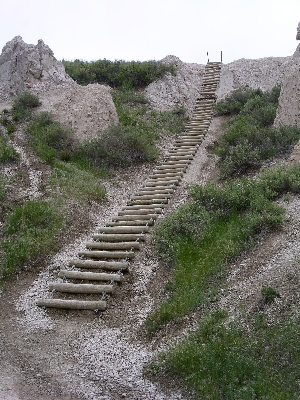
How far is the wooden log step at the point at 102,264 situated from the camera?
10.6 metres

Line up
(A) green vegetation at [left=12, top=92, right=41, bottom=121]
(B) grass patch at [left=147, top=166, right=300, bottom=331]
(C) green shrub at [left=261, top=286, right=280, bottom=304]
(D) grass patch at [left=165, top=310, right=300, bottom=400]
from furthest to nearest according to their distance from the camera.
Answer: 1. (A) green vegetation at [left=12, top=92, right=41, bottom=121]
2. (B) grass patch at [left=147, top=166, right=300, bottom=331]
3. (C) green shrub at [left=261, top=286, right=280, bottom=304]
4. (D) grass patch at [left=165, top=310, right=300, bottom=400]

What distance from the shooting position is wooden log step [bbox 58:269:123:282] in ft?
33.6

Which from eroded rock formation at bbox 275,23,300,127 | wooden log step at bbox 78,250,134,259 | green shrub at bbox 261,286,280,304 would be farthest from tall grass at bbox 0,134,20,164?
green shrub at bbox 261,286,280,304

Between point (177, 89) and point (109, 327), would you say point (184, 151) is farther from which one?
point (109, 327)

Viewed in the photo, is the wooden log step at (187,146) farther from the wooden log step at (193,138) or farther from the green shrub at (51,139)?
the green shrub at (51,139)

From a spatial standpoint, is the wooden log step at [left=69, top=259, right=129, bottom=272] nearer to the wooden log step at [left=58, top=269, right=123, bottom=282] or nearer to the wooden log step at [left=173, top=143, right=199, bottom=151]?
the wooden log step at [left=58, top=269, right=123, bottom=282]

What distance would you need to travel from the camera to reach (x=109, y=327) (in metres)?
8.91

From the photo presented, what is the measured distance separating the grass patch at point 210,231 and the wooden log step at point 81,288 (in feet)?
4.76

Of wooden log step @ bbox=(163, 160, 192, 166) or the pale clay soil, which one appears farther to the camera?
wooden log step @ bbox=(163, 160, 192, 166)

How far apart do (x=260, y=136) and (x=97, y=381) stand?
39.3 ft

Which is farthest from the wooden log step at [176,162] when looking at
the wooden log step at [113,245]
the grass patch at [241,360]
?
the grass patch at [241,360]

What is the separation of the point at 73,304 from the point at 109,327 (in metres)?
1.10

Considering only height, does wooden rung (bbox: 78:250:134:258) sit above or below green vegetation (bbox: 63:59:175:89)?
below

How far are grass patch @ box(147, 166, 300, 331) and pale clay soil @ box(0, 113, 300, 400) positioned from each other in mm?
307
